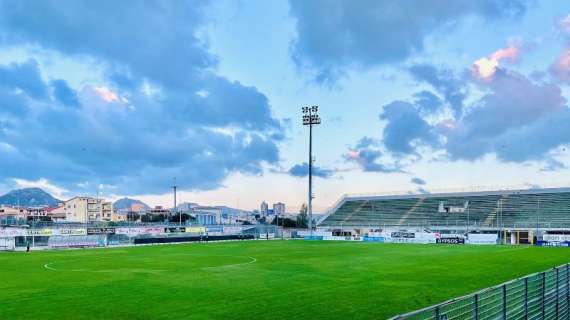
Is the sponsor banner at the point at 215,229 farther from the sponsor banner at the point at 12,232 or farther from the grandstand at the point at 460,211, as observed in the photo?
the sponsor banner at the point at 12,232

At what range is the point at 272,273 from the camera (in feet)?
96.4

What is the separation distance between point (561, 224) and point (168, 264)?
63643mm

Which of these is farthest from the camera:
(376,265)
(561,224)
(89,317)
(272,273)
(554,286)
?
(561,224)

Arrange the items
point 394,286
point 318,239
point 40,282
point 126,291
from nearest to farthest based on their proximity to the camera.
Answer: point 126,291 < point 394,286 < point 40,282 < point 318,239

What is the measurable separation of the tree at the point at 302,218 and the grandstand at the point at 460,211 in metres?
51.0

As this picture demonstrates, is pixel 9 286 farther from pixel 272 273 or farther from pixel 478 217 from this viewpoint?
pixel 478 217

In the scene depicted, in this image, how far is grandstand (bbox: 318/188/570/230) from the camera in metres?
83.1

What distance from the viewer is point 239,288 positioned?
2277 cm

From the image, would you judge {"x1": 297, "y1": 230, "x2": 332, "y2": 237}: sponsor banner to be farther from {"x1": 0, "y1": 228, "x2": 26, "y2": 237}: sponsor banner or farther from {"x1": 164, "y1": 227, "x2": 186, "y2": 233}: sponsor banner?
{"x1": 0, "y1": 228, "x2": 26, "y2": 237}: sponsor banner

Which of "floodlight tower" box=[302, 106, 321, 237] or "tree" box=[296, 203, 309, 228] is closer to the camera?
"floodlight tower" box=[302, 106, 321, 237]

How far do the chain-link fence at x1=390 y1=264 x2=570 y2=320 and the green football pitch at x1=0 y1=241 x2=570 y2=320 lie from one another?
491cm

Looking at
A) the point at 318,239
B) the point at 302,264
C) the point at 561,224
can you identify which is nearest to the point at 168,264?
the point at 302,264

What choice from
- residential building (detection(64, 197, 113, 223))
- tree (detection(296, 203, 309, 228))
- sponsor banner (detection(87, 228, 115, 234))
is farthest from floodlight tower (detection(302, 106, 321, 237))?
residential building (detection(64, 197, 113, 223))

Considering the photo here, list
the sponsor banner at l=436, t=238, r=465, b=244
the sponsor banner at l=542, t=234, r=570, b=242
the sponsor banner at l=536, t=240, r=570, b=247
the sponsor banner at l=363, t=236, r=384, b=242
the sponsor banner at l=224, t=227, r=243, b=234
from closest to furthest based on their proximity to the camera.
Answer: the sponsor banner at l=536, t=240, r=570, b=247, the sponsor banner at l=542, t=234, r=570, b=242, the sponsor banner at l=436, t=238, r=465, b=244, the sponsor banner at l=363, t=236, r=384, b=242, the sponsor banner at l=224, t=227, r=243, b=234
